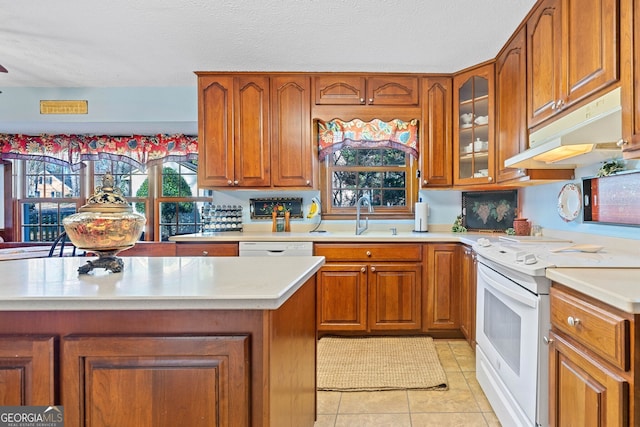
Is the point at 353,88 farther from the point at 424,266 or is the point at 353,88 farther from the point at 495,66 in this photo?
the point at 424,266

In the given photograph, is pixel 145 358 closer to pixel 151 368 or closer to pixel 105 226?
pixel 151 368

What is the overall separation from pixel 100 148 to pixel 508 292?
4.18 meters

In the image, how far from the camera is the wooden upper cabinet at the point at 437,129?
306 cm

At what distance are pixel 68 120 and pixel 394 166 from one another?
Answer: 3.26 metres

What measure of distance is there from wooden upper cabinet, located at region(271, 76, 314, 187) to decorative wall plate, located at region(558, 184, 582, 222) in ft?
6.16

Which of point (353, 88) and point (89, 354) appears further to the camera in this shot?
point (353, 88)

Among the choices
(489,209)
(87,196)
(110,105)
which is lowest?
(489,209)

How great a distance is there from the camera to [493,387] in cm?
186

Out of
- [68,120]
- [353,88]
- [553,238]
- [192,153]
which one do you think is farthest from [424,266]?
[68,120]

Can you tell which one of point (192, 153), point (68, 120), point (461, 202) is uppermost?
point (68, 120)

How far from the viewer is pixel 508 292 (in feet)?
5.37

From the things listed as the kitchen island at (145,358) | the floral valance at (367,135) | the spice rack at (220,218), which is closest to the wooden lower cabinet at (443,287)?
the floral valance at (367,135)

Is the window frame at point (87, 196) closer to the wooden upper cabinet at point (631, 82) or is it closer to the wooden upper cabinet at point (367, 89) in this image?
the wooden upper cabinet at point (367, 89)

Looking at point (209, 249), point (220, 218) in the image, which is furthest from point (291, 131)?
point (209, 249)
